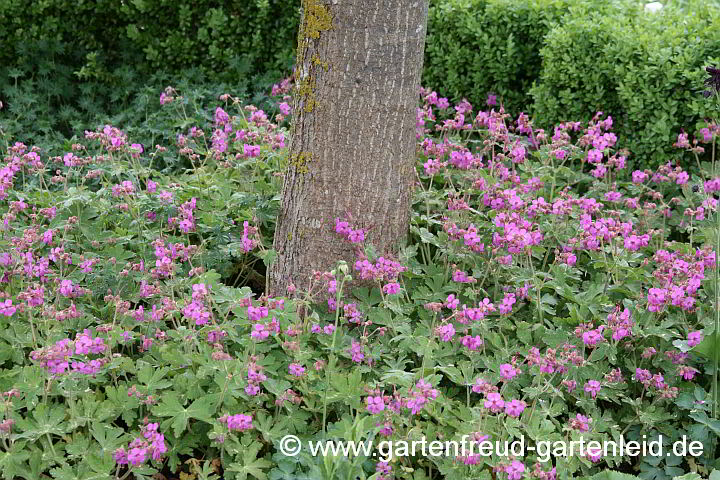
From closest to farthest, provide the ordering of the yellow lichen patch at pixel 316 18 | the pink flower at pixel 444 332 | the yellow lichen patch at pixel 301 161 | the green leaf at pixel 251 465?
the green leaf at pixel 251 465
the pink flower at pixel 444 332
the yellow lichen patch at pixel 316 18
the yellow lichen patch at pixel 301 161

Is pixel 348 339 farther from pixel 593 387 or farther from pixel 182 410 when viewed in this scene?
pixel 593 387

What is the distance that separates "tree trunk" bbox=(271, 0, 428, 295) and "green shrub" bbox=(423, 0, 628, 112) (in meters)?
2.03

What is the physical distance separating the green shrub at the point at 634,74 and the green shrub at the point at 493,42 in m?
0.21

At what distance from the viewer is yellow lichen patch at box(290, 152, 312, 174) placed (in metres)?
3.54

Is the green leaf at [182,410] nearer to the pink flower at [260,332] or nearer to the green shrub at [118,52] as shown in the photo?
the pink flower at [260,332]

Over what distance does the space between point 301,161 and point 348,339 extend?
0.80 meters

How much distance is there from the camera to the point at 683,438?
3.08 m

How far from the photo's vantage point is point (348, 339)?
3.25 metres

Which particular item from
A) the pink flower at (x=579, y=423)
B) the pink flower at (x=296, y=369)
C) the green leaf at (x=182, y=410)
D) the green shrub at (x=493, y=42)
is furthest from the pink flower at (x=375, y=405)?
the green shrub at (x=493, y=42)

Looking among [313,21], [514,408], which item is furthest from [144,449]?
[313,21]

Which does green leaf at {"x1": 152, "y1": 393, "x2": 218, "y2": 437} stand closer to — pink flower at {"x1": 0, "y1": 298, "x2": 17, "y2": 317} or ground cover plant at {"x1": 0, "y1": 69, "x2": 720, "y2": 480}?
ground cover plant at {"x1": 0, "y1": 69, "x2": 720, "y2": 480}

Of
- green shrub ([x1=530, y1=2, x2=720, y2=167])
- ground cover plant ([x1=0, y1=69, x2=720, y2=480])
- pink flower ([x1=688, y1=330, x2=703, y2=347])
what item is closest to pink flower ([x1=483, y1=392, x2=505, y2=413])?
ground cover plant ([x1=0, y1=69, x2=720, y2=480])

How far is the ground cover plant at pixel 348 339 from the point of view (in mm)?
2816

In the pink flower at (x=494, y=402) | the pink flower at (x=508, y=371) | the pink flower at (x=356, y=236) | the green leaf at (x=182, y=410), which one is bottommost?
the green leaf at (x=182, y=410)
